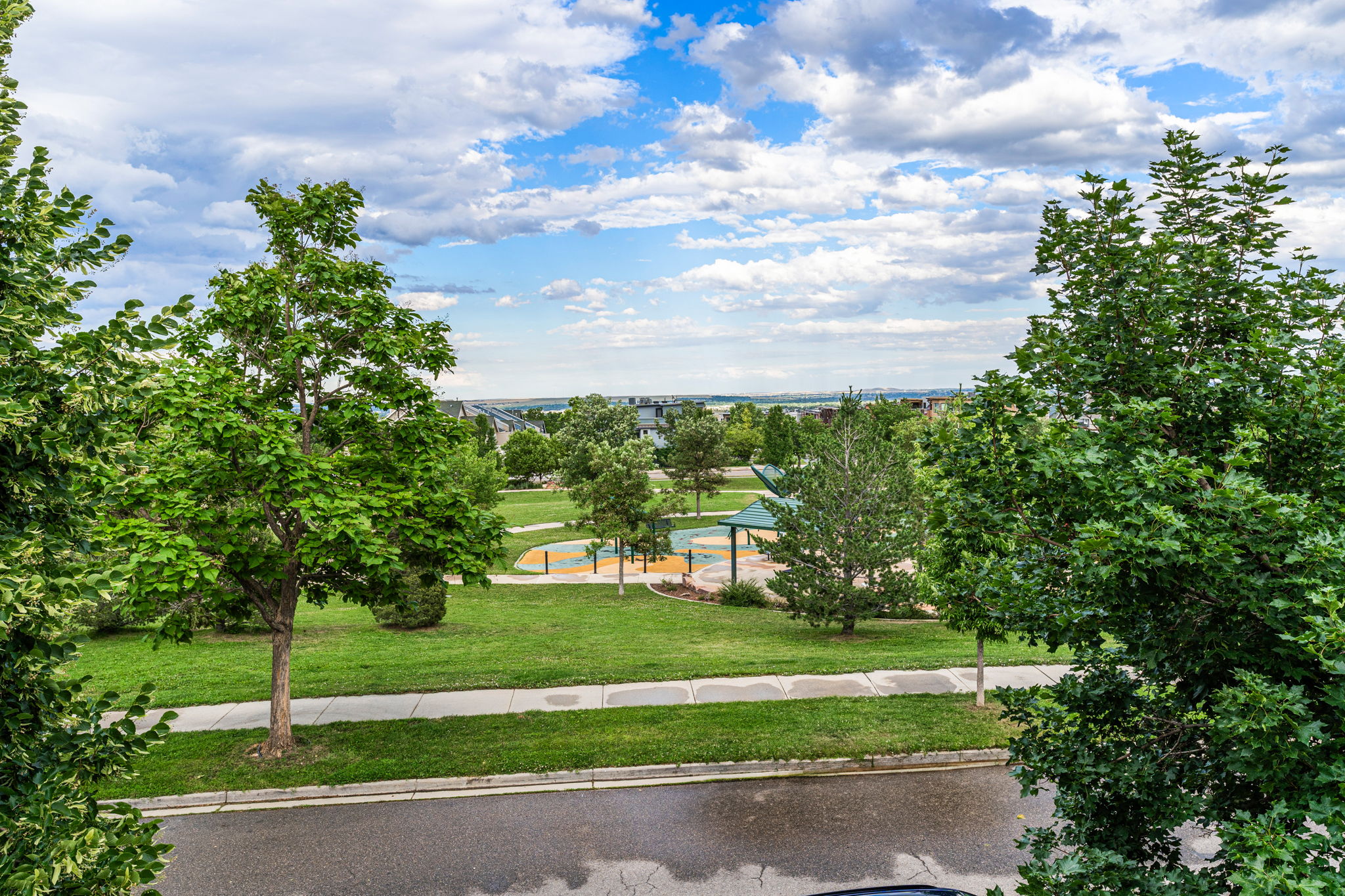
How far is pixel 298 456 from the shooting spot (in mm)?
9172

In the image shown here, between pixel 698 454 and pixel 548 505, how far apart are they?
1207 centimetres

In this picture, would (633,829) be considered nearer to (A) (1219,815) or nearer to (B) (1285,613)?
(A) (1219,815)

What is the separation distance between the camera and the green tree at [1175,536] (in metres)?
3.60

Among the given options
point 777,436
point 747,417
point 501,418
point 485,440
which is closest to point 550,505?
point 485,440

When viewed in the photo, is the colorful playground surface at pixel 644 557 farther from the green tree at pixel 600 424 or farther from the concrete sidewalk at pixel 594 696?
the concrete sidewalk at pixel 594 696

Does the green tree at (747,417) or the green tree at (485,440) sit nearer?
the green tree at (485,440)

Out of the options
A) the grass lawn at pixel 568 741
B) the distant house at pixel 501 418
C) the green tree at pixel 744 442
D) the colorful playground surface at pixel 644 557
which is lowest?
the colorful playground surface at pixel 644 557

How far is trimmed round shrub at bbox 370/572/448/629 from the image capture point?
19094 millimetres

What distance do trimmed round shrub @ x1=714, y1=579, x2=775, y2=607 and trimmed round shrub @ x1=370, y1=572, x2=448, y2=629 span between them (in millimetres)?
9061

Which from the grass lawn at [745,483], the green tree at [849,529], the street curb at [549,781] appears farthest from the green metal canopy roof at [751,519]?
the grass lawn at [745,483]

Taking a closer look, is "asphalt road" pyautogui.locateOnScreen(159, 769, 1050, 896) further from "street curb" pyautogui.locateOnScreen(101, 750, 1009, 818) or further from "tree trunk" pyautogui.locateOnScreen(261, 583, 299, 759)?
"tree trunk" pyautogui.locateOnScreen(261, 583, 299, 759)

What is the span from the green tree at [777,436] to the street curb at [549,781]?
42605mm

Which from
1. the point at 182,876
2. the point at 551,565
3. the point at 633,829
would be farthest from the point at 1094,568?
the point at 551,565

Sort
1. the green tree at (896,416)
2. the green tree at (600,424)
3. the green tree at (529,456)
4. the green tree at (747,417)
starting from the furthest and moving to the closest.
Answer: the green tree at (747,417), the green tree at (529,456), the green tree at (896,416), the green tree at (600,424)
